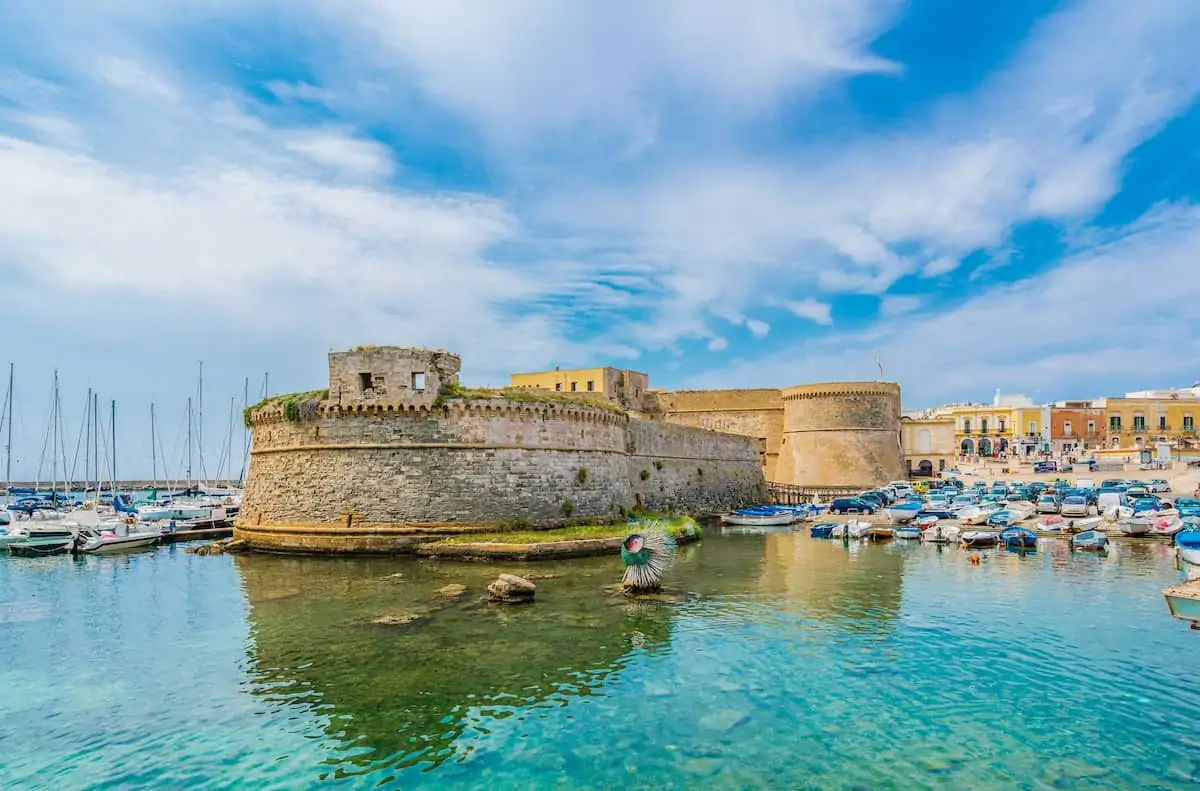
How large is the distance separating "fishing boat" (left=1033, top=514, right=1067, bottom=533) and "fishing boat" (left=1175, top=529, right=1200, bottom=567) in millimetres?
6888

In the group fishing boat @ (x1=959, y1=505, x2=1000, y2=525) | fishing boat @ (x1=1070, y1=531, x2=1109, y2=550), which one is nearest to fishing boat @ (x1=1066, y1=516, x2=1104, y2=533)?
fishing boat @ (x1=1070, y1=531, x2=1109, y2=550)

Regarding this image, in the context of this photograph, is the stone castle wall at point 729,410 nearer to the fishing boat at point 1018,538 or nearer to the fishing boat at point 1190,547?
the fishing boat at point 1018,538

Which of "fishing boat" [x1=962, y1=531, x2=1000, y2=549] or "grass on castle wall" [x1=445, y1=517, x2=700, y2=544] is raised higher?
"grass on castle wall" [x1=445, y1=517, x2=700, y2=544]

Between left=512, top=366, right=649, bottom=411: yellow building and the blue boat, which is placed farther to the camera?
A: left=512, top=366, right=649, bottom=411: yellow building

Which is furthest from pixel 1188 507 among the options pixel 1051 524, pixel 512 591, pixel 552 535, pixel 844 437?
pixel 512 591

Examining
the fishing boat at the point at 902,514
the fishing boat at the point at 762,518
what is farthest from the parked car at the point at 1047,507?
the fishing boat at the point at 762,518

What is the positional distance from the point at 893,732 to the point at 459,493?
15.0m

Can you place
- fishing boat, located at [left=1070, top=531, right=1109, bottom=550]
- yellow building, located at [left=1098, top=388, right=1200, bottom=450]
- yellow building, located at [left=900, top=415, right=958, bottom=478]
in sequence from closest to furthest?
fishing boat, located at [left=1070, top=531, right=1109, bottom=550], yellow building, located at [left=900, top=415, right=958, bottom=478], yellow building, located at [left=1098, top=388, right=1200, bottom=450]

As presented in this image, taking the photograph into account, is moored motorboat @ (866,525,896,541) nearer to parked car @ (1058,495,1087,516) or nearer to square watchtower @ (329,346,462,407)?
parked car @ (1058,495,1087,516)

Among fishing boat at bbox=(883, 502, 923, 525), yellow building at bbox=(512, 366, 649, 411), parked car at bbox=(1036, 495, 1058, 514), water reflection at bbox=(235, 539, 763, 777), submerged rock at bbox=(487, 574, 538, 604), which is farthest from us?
yellow building at bbox=(512, 366, 649, 411)

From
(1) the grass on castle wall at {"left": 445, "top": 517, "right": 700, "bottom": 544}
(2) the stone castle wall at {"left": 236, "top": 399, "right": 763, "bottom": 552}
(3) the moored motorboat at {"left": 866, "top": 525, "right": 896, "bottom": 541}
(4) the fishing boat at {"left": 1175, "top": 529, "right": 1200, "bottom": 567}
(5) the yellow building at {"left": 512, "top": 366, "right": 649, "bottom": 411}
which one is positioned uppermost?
(5) the yellow building at {"left": 512, "top": 366, "right": 649, "bottom": 411}

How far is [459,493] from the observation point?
21.0 m

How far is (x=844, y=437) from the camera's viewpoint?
42906 millimetres

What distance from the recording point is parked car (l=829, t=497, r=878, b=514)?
1314 inches
